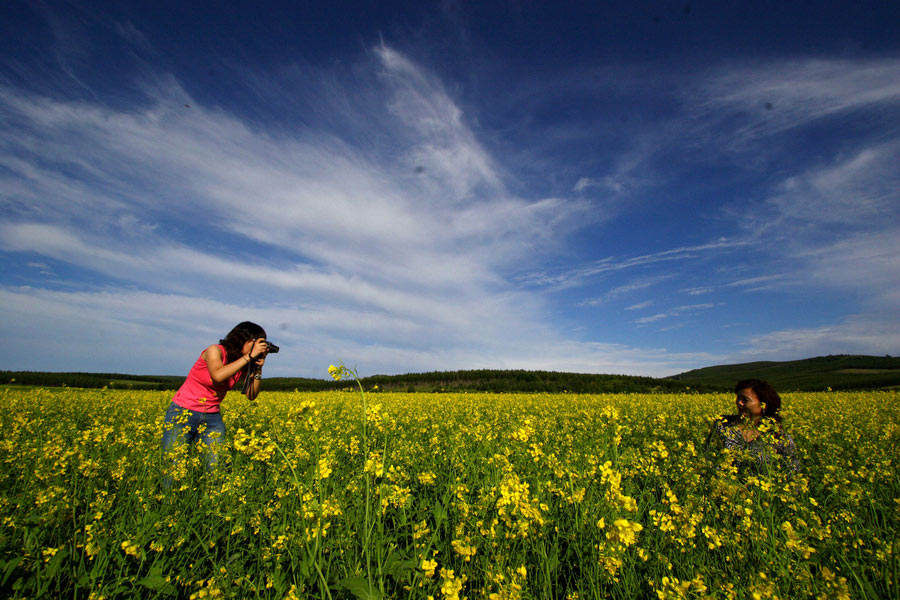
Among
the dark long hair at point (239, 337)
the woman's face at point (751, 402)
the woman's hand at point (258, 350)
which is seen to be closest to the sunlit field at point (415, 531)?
the woman's face at point (751, 402)

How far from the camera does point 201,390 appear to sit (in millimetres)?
5754

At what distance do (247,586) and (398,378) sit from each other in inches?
1701

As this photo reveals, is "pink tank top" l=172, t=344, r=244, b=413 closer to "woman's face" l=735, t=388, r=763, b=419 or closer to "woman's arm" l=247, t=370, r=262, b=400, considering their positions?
"woman's arm" l=247, t=370, r=262, b=400

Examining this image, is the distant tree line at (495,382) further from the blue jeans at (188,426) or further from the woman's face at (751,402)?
the woman's face at (751,402)

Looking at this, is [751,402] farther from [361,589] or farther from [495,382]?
[495,382]

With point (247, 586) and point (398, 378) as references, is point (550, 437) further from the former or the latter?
point (398, 378)

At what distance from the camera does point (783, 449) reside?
5203mm

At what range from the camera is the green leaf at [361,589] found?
6.52 ft

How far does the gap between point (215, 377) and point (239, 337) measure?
760mm

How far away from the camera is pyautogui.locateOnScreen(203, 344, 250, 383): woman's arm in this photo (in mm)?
5441

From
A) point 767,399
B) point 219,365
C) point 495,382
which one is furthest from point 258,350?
point 495,382

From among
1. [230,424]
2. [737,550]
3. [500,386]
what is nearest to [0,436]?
[230,424]

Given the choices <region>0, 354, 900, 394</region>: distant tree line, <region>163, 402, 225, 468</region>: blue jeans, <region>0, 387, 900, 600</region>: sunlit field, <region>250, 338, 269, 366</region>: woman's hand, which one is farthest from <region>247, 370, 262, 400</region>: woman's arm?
<region>0, 354, 900, 394</region>: distant tree line

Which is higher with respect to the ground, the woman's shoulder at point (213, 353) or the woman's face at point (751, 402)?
the woman's shoulder at point (213, 353)
